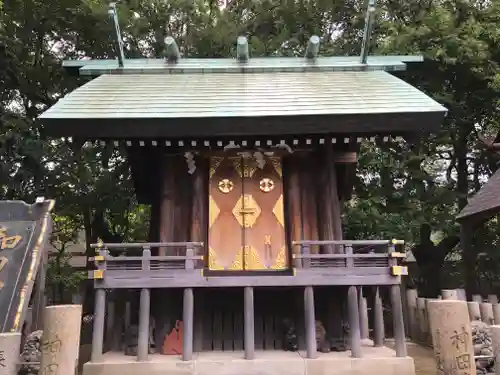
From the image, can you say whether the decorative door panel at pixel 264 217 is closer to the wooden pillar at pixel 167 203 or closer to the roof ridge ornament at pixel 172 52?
the wooden pillar at pixel 167 203

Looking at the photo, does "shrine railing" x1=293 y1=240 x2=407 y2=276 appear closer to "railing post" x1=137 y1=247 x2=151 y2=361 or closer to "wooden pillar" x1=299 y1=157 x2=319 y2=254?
"wooden pillar" x1=299 y1=157 x2=319 y2=254

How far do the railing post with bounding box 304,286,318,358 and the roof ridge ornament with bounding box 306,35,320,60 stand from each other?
5686 millimetres

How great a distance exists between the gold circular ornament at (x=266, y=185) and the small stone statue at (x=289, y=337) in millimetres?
2620

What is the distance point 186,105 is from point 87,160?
9.49m

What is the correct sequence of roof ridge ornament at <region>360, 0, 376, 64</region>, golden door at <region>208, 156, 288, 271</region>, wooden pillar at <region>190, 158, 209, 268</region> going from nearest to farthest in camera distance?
golden door at <region>208, 156, 288, 271</region>
wooden pillar at <region>190, 158, 209, 268</region>
roof ridge ornament at <region>360, 0, 376, 64</region>

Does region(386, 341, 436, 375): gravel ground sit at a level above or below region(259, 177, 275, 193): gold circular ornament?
below

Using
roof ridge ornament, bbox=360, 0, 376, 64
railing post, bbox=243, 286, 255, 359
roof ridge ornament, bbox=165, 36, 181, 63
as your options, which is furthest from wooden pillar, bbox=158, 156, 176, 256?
roof ridge ornament, bbox=360, 0, 376, 64

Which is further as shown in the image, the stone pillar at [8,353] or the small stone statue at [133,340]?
the small stone statue at [133,340]

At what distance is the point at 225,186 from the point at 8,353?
16.5ft

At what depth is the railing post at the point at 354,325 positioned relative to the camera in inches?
327

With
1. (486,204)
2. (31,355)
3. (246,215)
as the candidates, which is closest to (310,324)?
(246,215)

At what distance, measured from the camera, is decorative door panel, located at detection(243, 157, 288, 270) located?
9453 mm

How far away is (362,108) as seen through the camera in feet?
28.4

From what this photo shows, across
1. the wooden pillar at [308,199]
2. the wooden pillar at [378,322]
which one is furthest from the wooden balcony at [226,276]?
the wooden pillar at [378,322]
